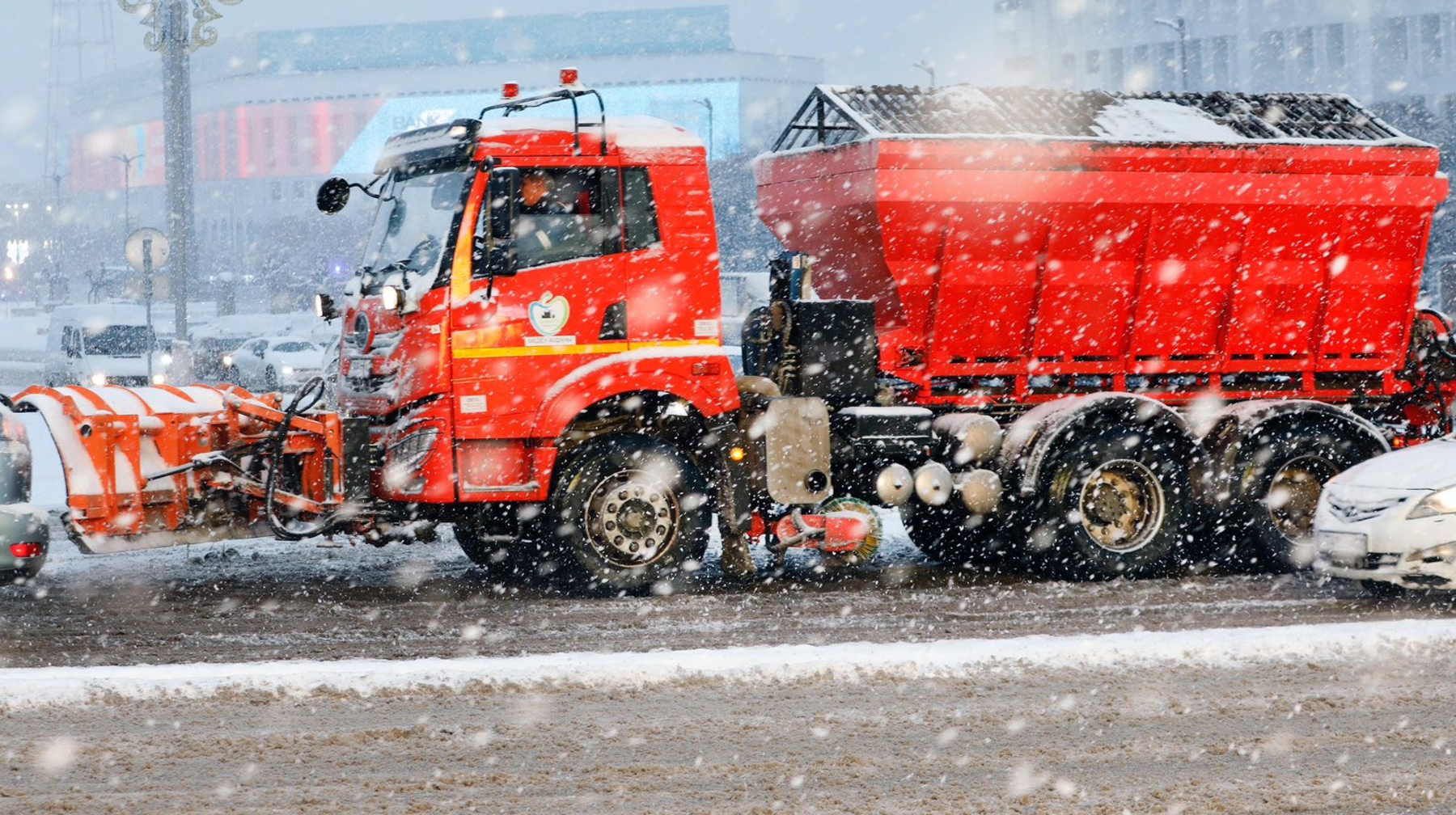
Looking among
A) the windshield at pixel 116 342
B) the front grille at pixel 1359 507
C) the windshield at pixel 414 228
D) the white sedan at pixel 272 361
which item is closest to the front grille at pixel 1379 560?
the front grille at pixel 1359 507

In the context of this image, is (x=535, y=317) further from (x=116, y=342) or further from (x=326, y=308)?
(x=116, y=342)

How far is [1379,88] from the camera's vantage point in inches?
2670

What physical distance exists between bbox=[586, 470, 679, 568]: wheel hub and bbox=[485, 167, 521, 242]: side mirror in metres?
1.70

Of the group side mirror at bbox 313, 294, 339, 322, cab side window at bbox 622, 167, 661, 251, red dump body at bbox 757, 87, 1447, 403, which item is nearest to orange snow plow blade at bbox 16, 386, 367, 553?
side mirror at bbox 313, 294, 339, 322

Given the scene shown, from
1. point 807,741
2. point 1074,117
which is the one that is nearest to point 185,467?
point 807,741

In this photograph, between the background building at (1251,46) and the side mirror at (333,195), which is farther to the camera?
the background building at (1251,46)

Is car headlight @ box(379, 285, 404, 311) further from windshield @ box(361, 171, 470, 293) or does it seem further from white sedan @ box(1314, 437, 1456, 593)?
white sedan @ box(1314, 437, 1456, 593)

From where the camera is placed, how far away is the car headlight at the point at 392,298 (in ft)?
33.8

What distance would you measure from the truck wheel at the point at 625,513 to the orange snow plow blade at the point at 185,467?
4.36 feet

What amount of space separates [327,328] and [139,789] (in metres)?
52.5

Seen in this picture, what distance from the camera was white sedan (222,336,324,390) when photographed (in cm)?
3850

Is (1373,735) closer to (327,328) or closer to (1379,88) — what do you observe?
(327,328)

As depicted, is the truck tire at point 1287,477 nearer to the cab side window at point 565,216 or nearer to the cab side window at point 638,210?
the cab side window at point 638,210

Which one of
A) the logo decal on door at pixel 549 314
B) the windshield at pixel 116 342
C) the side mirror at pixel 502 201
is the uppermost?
the side mirror at pixel 502 201
